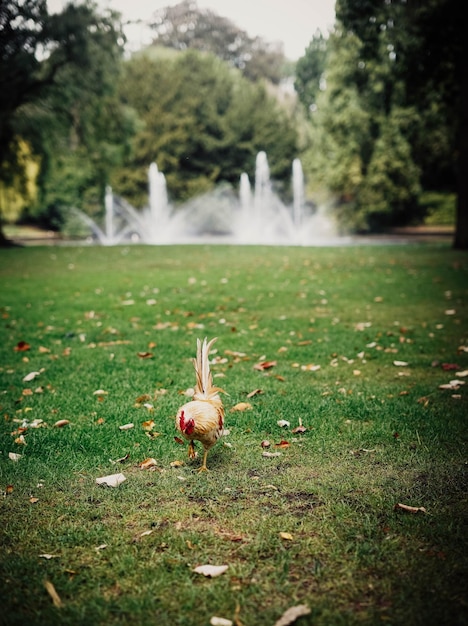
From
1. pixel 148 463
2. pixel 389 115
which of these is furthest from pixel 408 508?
pixel 389 115

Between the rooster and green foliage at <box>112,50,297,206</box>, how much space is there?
35884 mm

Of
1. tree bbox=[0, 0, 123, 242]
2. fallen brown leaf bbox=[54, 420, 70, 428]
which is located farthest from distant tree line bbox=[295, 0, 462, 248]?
fallen brown leaf bbox=[54, 420, 70, 428]

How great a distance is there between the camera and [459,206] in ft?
57.1

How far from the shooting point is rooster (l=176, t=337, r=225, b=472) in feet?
11.3

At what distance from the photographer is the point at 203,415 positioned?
3475 millimetres

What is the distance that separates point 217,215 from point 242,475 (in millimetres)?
37312

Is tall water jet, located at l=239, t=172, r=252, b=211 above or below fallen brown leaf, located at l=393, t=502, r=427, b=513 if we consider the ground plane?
above

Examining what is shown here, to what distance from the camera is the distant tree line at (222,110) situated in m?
18.4

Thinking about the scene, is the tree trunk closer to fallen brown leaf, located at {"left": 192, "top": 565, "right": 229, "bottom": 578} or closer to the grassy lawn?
the grassy lawn

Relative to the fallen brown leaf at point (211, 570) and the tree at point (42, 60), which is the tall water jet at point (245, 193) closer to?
the tree at point (42, 60)

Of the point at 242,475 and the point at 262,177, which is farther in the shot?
the point at 262,177

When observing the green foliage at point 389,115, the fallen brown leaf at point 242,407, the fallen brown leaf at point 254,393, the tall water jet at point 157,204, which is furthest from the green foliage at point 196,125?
the fallen brown leaf at point 242,407

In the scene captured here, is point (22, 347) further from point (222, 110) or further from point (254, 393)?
point (222, 110)

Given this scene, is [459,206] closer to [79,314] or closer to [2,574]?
[79,314]
